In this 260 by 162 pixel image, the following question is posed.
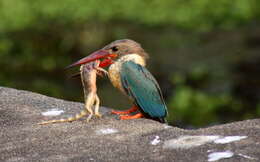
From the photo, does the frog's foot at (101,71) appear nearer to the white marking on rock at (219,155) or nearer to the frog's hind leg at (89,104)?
the frog's hind leg at (89,104)

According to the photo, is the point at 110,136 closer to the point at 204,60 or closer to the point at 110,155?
the point at 110,155

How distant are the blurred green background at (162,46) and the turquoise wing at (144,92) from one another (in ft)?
8.85

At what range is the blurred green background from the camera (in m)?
8.01

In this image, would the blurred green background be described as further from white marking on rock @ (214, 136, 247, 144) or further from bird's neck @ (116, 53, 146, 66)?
white marking on rock @ (214, 136, 247, 144)

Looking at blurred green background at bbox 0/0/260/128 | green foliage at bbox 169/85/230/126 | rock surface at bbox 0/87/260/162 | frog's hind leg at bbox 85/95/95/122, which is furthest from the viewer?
blurred green background at bbox 0/0/260/128

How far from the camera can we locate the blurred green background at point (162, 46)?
8008 millimetres

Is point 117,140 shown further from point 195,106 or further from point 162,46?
point 162,46

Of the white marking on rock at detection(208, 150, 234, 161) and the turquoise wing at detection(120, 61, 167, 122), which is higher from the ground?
the turquoise wing at detection(120, 61, 167, 122)

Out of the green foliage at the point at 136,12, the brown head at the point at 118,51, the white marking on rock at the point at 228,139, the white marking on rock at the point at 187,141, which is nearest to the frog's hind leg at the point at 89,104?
the brown head at the point at 118,51

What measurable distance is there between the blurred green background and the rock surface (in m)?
3.04

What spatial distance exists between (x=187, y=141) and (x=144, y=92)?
0.79 m

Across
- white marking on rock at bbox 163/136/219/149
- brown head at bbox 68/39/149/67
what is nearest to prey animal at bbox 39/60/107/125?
brown head at bbox 68/39/149/67

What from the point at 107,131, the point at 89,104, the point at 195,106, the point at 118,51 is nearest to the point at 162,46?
the point at 195,106

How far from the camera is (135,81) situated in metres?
4.83
